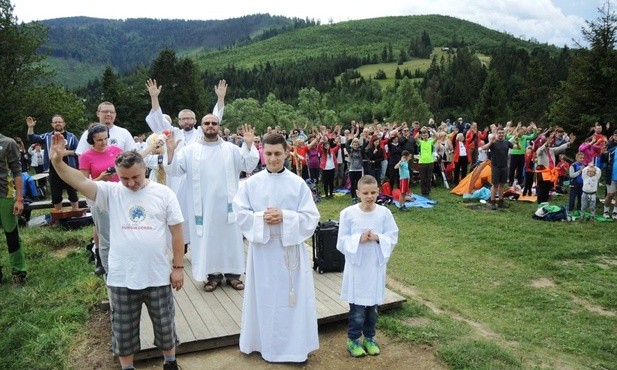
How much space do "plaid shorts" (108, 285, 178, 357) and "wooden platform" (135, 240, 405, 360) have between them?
2.13ft

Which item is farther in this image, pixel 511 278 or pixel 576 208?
pixel 576 208

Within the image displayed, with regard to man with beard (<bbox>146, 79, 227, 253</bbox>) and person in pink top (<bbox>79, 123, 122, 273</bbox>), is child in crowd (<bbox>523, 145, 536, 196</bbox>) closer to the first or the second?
man with beard (<bbox>146, 79, 227, 253</bbox>)

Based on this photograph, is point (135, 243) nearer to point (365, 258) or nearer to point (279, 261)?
point (279, 261)

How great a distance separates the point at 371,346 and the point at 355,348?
0.17 metres

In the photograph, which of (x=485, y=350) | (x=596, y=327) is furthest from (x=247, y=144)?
(x=596, y=327)

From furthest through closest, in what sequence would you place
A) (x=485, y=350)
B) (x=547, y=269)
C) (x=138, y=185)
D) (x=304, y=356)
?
(x=547, y=269)
(x=485, y=350)
(x=304, y=356)
(x=138, y=185)

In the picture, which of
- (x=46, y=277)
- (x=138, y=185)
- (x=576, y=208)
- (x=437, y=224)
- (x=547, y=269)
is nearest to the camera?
(x=138, y=185)

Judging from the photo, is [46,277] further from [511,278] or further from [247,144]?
[511,278]

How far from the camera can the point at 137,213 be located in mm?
3744

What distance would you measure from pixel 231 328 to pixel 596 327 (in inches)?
182

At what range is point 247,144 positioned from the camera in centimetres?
576

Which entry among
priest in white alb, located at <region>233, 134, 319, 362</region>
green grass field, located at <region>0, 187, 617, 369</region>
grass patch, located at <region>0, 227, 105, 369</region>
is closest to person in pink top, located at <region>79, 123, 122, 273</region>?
grass patch, located at <region>0, 227, 105, 369</region>

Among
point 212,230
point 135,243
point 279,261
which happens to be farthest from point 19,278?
point 279,261

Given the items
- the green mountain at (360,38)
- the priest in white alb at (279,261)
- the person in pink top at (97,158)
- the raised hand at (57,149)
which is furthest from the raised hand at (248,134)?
the green mountain at (360,38)
